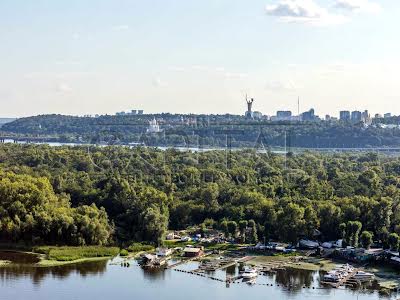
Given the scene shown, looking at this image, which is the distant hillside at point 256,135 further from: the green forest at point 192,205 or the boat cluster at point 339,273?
the boat cluster at point 339,273

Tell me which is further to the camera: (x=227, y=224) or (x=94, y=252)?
(x=227, y=224)

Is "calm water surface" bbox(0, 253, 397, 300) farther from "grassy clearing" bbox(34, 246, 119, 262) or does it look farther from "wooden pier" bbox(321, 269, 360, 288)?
"grassy clearing" bbox(34, 246, 119, 262)

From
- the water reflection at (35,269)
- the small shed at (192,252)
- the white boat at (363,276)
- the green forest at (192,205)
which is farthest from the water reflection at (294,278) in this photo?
the water reflection at (35,269)

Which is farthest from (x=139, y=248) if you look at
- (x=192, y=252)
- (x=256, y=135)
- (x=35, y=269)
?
(x=256, y=135)

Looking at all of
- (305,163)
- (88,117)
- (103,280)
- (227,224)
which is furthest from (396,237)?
(88,117)

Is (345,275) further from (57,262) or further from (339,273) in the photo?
(57,262)

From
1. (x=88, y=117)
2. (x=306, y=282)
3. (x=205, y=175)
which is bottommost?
(x=306, y=282)

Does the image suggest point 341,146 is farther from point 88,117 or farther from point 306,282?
point 306,282

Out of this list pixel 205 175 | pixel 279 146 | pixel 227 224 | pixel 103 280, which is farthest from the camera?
pixel 279 146
